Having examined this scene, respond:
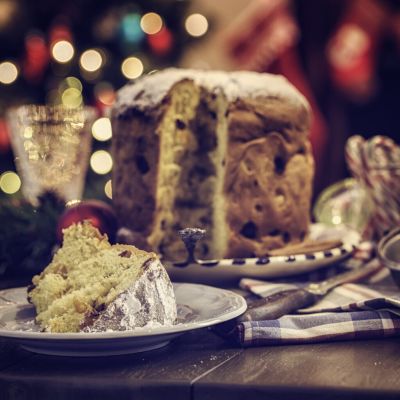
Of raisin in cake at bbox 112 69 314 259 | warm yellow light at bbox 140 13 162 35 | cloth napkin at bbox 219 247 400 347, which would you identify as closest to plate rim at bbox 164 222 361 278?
raisin in cake at bbox 112 69 314 259

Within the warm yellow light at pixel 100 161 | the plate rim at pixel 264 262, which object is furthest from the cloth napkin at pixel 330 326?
the warm yellow light at pixel 100 161

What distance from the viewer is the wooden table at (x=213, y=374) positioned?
82 cm

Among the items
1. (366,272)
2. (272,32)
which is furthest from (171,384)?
(272,32)

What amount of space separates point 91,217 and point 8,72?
1.75 m

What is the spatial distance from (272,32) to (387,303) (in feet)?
12.6

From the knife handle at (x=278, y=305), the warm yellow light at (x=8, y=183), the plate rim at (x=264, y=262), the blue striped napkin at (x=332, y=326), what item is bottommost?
the blue striped napkin at (x=332, y=326)

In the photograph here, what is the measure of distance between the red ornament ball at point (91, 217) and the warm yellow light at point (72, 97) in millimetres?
1620

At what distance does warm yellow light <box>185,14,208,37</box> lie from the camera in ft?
10.5

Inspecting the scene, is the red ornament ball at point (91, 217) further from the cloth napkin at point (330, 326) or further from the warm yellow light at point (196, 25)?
the warm yellow light at point (196, 25)

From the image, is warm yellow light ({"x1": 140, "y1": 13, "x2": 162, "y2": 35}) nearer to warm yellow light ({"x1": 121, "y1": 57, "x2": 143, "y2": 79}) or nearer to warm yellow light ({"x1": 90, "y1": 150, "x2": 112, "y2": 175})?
warm yellow light ({"x1": 121, "y1": 57, "x2": 143, "y2": 79})

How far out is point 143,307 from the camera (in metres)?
0.93

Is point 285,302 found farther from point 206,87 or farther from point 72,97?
point 72,97

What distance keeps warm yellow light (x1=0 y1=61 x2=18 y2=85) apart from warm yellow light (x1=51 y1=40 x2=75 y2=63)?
7.8 inches

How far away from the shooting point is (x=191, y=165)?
1721 millimetres
